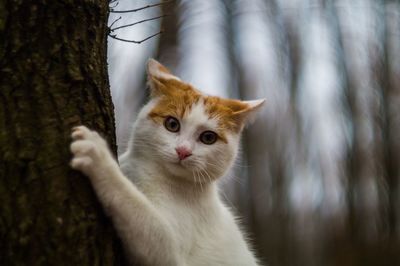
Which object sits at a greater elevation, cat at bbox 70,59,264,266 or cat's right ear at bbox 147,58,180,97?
cat's right ear at bbox 147,58,180,97

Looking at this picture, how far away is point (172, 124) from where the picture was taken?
9.53 feet

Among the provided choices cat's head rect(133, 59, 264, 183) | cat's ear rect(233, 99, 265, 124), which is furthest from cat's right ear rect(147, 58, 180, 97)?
cat's ear rect(233, 99, 265, 124)

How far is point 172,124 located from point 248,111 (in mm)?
526

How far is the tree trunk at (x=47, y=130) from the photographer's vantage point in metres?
1.71

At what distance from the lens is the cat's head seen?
276 cm

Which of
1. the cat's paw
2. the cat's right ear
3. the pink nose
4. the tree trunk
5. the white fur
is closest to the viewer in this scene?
the tree trunk

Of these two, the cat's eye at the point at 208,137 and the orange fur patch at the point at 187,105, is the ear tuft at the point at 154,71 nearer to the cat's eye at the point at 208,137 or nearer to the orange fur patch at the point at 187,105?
the orange fur patch at the point at 187,105

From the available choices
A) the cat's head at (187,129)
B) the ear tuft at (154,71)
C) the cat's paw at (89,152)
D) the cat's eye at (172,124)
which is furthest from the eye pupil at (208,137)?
the cat's paw at (89,152)

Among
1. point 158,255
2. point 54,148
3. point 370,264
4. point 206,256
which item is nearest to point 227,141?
point 206,256

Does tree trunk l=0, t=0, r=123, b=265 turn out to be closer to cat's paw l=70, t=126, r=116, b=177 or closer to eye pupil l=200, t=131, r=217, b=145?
cat's paw l=70, t=126, r=116, b=177

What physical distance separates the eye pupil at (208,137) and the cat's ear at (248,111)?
0.85 ft

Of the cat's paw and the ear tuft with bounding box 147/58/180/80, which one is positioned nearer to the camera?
the cat's paw

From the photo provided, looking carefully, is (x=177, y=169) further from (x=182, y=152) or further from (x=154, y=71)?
(x=154, y=71)

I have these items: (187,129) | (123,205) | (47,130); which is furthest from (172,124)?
(47,130)
